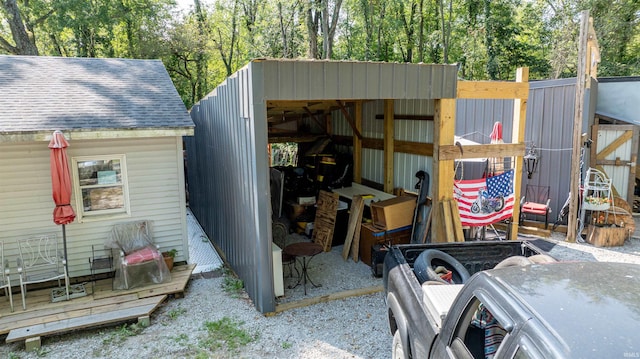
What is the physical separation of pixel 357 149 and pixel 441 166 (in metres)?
3.45

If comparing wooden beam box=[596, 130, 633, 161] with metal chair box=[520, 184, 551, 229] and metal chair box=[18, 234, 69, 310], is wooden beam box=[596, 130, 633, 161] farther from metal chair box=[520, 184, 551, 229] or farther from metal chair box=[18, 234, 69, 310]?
metal chair box=[18, 234, 69, 310]

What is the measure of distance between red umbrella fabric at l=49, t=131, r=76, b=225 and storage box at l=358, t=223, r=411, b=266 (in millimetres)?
4770

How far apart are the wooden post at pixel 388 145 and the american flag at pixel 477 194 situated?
5.58 ft

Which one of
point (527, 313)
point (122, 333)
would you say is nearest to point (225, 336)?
point (122, 333)

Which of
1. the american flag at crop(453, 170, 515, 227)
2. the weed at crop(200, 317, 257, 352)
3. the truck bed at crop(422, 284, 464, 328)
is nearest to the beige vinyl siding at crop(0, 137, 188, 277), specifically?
the weed at crop(200, 317, 257, 352)

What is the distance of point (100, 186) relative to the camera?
6824 millimetres

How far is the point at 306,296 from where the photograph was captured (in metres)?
6.11

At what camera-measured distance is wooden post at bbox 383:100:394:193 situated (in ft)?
26.3

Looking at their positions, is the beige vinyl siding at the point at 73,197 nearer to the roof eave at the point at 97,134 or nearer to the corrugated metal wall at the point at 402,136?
the roof eave at the point at 97,134

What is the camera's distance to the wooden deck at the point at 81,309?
515cm

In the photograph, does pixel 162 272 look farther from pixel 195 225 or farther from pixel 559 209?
pixel 559 209

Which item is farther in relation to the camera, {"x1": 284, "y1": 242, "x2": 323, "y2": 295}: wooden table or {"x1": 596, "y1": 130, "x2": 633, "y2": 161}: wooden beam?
{"x1": 596, "y1": 130, "x2": 633, "y2": 161}: wooden beam

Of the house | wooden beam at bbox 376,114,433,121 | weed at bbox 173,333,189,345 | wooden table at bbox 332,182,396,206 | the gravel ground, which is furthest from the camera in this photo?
wooden table at bbox 332,182,396,206

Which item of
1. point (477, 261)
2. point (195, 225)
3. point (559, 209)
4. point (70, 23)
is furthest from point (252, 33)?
point (477, 261)
